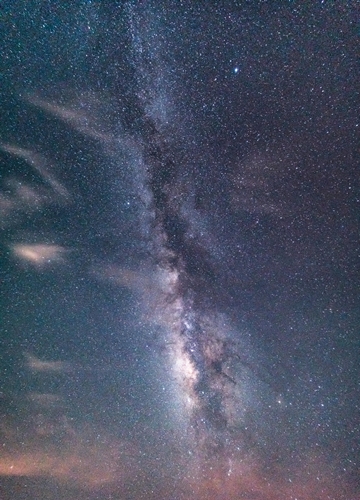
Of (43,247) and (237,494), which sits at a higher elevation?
(43,247)

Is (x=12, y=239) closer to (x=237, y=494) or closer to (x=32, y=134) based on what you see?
(x=32, y=134)

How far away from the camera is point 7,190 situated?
5.58m

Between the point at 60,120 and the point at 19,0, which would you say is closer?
the point at 19,0

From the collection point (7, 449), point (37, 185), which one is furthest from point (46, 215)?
point (7, 449)

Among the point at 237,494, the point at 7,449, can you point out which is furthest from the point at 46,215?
the point at 237,494

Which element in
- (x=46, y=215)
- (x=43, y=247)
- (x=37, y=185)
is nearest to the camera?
(x=37, y=185)

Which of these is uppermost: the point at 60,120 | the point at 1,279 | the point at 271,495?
the point at 60,120

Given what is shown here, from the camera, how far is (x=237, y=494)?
7523 mm

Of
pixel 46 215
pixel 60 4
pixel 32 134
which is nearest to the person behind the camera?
pixel 60 4

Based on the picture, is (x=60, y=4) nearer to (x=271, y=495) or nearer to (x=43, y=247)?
(x=43, y=247)

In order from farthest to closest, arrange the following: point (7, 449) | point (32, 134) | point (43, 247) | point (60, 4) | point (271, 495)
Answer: point (7, 449), point (271, 495), point (43, 247), point (32, 134), point (60, 4)

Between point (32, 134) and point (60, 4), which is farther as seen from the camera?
point (32, 134)

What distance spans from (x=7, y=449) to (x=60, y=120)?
8.65 m

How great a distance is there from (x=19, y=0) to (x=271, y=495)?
10.1 metres
